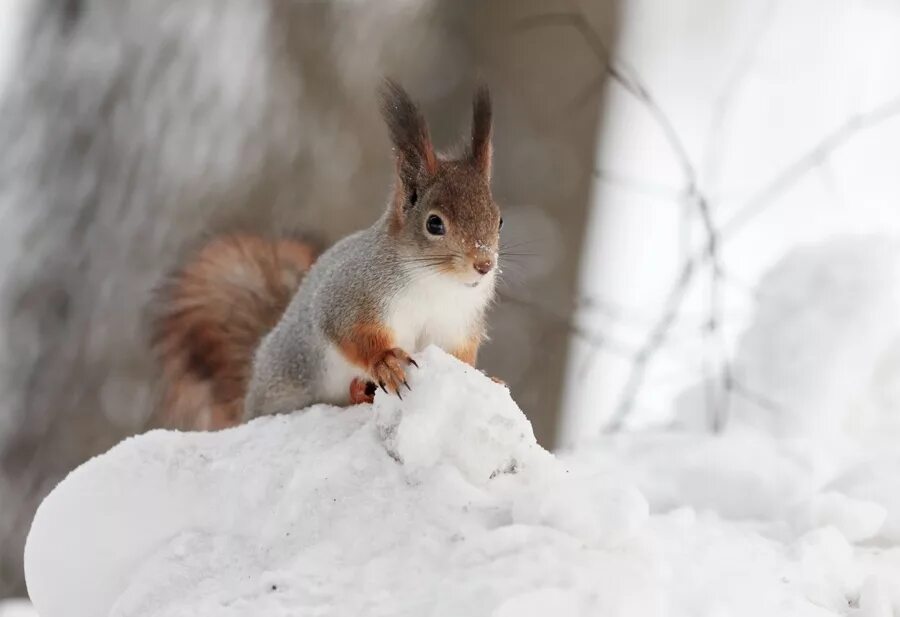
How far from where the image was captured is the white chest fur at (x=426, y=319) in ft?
2.89

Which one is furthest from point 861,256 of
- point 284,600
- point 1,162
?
point 1,162

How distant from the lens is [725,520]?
0.83m

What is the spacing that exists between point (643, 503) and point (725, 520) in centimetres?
29

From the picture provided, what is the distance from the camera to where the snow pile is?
1.78ft

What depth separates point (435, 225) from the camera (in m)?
0.86

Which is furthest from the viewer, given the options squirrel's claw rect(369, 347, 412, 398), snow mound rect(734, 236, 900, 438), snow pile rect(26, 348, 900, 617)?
snow mound rect(734, 236, 900, 438)

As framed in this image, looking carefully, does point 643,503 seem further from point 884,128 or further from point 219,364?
point 884,128

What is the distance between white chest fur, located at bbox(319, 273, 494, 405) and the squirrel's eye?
0.14 ft

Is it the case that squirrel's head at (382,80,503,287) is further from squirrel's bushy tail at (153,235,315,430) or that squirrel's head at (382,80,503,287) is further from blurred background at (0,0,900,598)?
squirrel's bushy tail at (153,235,315,430)

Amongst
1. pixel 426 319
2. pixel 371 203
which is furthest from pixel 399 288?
pixel 371 203

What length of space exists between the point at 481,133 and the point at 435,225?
4.1 inches

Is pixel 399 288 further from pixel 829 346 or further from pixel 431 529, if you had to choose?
pixel 829 346

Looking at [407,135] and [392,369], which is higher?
[407,135]

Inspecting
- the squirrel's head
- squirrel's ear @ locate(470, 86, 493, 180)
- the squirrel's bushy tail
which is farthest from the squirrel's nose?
the squirrel's bushy tail
